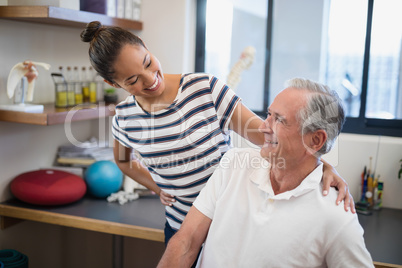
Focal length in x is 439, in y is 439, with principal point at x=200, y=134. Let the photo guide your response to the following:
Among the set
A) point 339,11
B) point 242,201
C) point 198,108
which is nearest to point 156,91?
point 198,108

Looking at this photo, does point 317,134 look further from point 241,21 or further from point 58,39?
point 241,21

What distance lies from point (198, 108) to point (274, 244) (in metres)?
0.57

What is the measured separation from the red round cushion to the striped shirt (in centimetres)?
74

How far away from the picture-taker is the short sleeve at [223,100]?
1591 millimetres

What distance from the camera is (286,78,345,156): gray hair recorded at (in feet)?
4.13

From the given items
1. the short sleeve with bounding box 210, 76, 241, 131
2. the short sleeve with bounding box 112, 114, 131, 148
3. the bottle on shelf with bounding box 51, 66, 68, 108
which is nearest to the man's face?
the short sleeve with bounding box 210, 76, 241, 131

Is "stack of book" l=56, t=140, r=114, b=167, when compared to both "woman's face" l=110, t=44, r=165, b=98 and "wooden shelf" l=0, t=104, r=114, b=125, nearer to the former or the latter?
"wooden shelf" l=0, t=104, r=114, b=125

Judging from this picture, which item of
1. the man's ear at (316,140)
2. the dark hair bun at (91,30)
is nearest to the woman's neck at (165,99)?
the dark hair bun at (91,30)

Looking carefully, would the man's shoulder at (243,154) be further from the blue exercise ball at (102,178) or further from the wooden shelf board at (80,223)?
the blue exercise ball at (102,178)

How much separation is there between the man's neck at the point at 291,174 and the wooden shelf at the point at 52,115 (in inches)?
45.7

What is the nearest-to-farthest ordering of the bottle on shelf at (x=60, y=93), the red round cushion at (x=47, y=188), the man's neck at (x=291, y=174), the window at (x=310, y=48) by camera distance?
the man's neck at (x=291, y=174) → the red round cushion at (x=47, y=188) → the bottle on shelf at (x=60, y=93) → the window at (x=310, y=48)

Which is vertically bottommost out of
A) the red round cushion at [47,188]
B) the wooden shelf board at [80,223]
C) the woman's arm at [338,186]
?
the wooden shelf board at [80,223]

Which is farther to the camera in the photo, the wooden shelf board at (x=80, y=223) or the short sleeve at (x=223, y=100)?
the wooden shelf board at (x=80, y=223)

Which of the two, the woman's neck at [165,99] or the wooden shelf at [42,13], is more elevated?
the wooden shelf at [42,13]
